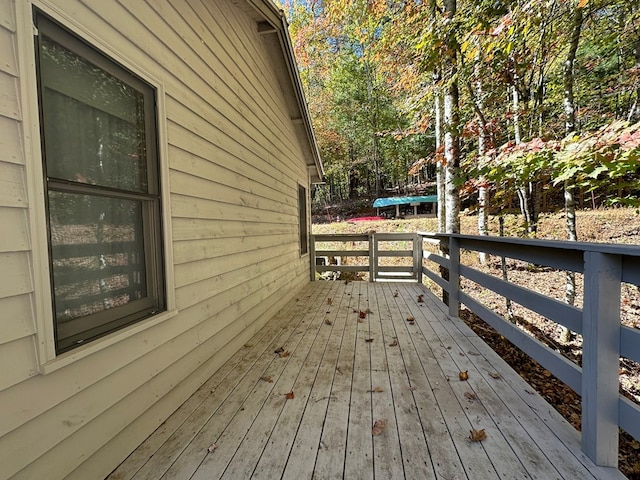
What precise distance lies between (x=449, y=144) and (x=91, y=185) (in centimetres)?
525

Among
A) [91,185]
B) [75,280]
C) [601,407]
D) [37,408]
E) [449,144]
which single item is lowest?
[601,407]

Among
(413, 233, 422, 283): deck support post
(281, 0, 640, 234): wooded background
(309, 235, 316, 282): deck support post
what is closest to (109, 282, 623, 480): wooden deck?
(281, 0, 640, 234): wooded background

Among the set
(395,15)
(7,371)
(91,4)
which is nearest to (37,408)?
(7,371)

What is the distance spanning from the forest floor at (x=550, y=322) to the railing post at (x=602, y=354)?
→ 210cm

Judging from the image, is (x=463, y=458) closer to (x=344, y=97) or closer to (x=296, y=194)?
(x=296, y=194)

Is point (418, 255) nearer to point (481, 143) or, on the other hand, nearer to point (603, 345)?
point (481, 143)

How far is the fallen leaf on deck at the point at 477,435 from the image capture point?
1.55 m

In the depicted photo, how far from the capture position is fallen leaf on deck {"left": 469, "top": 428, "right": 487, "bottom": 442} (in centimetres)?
155

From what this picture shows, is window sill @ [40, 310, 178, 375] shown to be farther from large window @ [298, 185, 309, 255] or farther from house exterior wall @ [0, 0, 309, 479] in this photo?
large window @ [298, 185, 309, 255]

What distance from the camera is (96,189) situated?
4.68 ft

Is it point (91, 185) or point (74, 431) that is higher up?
point (91, 185)

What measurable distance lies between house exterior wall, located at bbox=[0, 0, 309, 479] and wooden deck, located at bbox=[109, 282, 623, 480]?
0.86 ft

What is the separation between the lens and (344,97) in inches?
750

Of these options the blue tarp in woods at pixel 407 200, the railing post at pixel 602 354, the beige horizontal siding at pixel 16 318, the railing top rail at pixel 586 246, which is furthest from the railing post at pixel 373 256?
the blue tarp in woods at pixel 407 200
